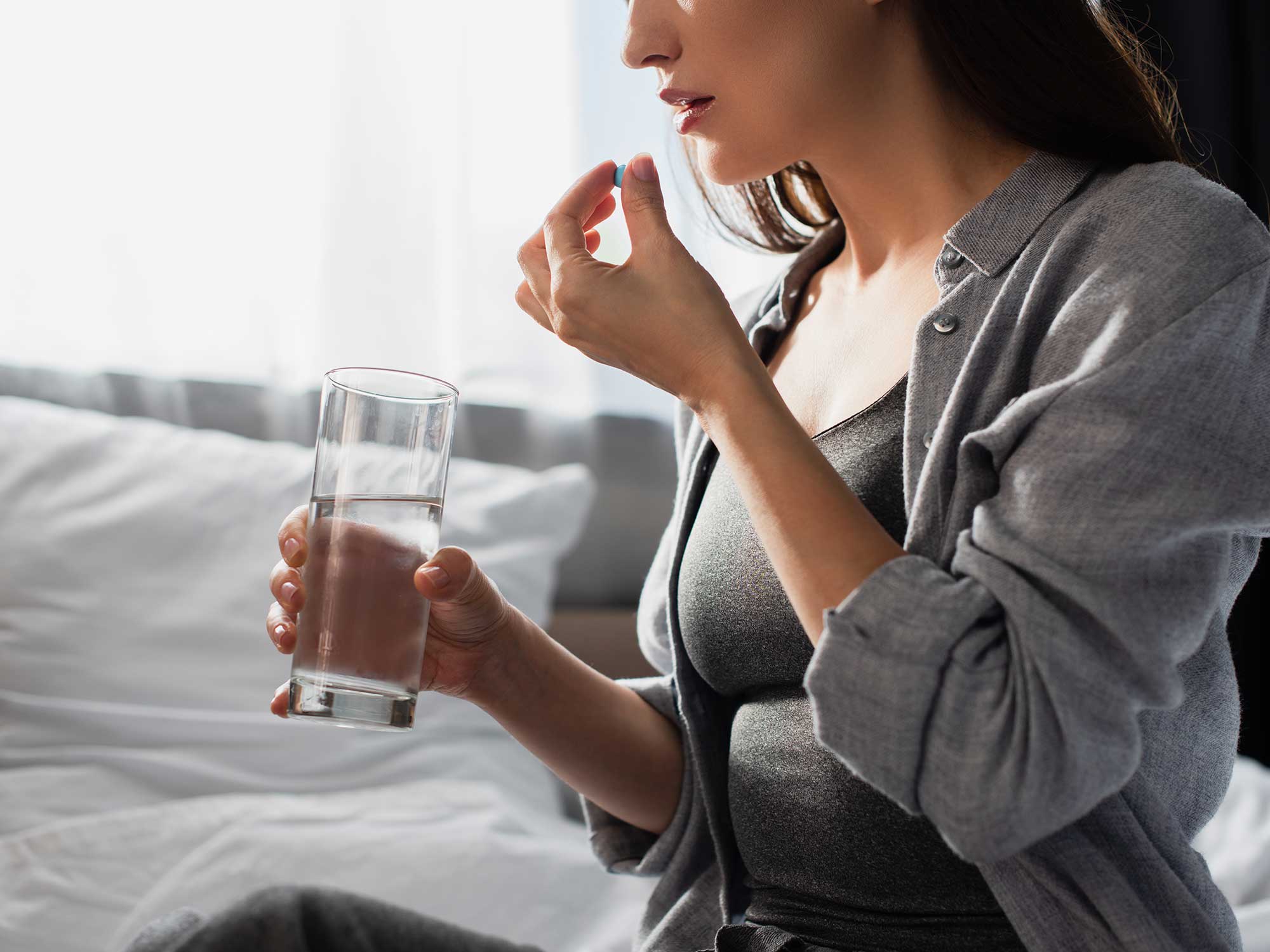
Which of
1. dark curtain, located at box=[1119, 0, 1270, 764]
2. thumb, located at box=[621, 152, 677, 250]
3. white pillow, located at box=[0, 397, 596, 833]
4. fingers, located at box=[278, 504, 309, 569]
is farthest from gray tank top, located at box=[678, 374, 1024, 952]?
dark curtain, located at box=[1119, 0, 1270, 764]

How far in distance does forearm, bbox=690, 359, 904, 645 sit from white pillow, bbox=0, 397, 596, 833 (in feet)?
3.12

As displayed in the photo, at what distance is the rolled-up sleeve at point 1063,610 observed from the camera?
0.64m

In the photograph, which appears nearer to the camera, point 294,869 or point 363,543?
point 363,543

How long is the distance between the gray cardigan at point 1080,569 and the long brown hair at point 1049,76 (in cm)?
8

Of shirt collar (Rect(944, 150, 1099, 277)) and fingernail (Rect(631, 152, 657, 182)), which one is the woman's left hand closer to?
fingernail (Rect(631, 152, 657, 182))

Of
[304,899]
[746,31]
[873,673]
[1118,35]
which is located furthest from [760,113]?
[304,899]

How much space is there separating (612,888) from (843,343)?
0.70m

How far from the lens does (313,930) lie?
2.17 ft

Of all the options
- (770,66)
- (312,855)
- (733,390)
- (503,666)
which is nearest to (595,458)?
(312,855)

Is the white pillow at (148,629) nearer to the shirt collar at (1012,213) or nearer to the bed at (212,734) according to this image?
the bed at (212,734)

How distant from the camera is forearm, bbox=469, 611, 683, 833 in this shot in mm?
1002

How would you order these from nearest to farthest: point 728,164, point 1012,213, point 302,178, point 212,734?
point 1012,213 → point 728,164 → point 212,734 → point 302,178

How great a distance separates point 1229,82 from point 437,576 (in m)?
2.17

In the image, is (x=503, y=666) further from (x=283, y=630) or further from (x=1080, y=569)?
(x=1080, y=569)
